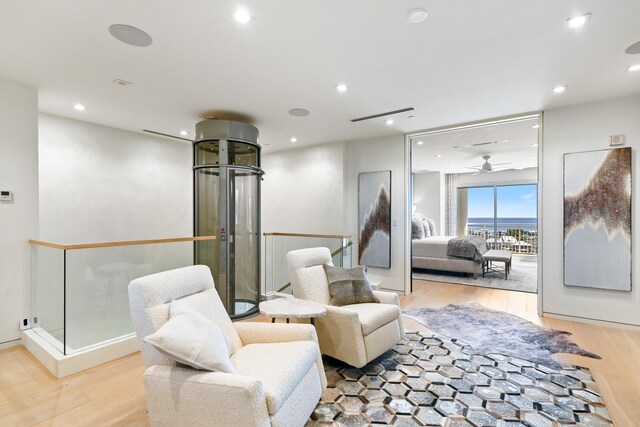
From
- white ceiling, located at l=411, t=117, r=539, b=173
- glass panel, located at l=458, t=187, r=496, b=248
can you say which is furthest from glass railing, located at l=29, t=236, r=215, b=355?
glass panel, located at l=458, t=187, r=496, b=248

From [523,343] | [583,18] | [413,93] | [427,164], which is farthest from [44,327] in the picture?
[427,164]

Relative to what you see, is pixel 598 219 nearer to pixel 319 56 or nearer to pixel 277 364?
pixel 319 56

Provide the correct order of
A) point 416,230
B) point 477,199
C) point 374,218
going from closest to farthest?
Result: 1. point 374,218
2. point 416,230
3. point 477,199

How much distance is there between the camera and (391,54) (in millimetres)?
2631

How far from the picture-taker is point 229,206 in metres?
4.09

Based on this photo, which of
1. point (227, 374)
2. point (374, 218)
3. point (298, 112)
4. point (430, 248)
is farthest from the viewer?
point (430, 248)

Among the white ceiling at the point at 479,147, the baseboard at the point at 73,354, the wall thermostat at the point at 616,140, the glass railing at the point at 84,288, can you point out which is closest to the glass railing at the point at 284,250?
the glass railing at the point at 84,288

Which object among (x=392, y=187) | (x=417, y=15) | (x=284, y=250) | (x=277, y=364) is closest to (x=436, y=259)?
(x=392, y=187)

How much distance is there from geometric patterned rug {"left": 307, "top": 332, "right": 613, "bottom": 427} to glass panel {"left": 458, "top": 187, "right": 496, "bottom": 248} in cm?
771

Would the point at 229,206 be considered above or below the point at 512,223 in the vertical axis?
above

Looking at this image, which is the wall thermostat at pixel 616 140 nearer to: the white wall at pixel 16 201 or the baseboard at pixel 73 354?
the baseboard at pixel 73 354

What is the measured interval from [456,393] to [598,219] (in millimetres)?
2913

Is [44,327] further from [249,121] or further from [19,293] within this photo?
[249,121]

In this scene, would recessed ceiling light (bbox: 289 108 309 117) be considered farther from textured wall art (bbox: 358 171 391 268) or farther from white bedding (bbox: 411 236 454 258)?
white bedding (bbox: 411 236 454 258)
